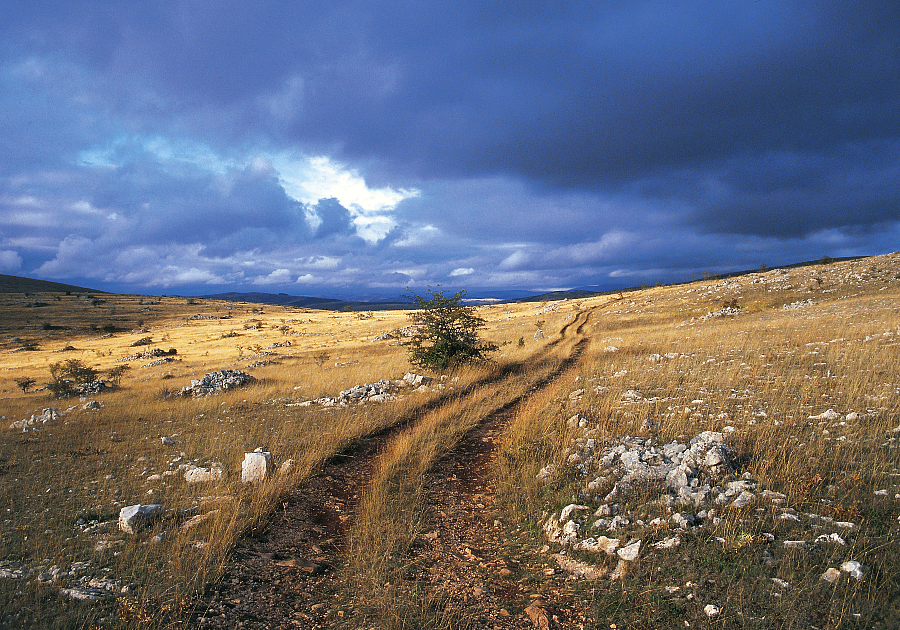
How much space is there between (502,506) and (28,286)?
164 meters

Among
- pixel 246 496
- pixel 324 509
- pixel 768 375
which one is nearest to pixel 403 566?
pixel 324 509

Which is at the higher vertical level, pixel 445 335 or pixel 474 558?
pixel 445 335

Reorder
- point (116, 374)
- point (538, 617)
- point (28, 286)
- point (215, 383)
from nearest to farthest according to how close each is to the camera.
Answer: point (538, 617), point (215, 383), point (116, 374), point (28, 286)

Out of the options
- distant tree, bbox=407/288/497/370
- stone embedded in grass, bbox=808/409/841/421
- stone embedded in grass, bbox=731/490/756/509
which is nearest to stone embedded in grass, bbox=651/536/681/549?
stone embedded in grass, bbox=731/490/756/509

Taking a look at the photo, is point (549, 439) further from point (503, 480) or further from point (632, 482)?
point (632, 482)

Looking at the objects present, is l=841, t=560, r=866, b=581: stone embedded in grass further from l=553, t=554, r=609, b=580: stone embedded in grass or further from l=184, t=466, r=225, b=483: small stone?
l=184, t=466, r=225, b=483: small stone

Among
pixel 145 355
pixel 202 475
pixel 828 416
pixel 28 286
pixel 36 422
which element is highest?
pixel 28 286

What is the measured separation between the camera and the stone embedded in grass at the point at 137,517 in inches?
233

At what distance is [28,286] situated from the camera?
387ft

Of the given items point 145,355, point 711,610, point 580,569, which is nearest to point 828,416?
point 711,610

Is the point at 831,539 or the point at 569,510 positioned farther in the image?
the point at 569,510

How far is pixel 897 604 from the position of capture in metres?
3.55

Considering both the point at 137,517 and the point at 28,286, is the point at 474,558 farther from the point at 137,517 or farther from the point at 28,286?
the point at 28,286

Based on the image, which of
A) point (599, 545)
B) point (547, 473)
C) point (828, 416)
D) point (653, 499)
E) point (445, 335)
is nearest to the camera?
point (599, 545)
